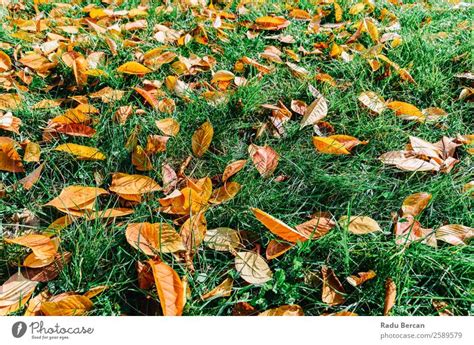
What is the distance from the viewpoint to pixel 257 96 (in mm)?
1922

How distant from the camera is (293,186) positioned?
1.58 metres

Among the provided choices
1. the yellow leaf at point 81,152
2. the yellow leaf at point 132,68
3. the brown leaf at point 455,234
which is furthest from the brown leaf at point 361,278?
the yellow leaf at point 132,68

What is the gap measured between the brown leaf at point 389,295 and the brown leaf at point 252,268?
1.07 feet

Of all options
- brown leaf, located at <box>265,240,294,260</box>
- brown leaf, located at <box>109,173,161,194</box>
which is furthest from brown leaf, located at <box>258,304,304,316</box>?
brown leaf, located at <box>109,173,161,194</box>

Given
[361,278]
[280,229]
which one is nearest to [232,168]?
[280,229]

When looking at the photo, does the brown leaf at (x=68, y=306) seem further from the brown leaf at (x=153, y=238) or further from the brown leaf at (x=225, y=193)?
the brown leaf at (x=225, y=193)

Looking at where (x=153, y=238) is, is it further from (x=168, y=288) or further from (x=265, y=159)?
(x=265, y=159)

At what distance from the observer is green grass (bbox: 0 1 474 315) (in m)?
1.29

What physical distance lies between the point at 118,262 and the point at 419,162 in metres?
1.09

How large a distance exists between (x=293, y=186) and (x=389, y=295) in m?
0.49

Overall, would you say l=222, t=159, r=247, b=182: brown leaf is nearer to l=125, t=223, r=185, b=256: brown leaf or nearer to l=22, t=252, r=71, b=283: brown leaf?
l=125, t=223, r=185, b=256: brown leaf

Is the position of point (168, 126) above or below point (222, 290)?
above

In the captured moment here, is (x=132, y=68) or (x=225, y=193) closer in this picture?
(x=225, y=193)
